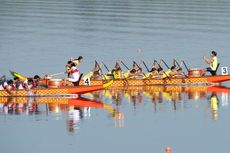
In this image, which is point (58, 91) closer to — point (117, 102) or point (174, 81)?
point (117, 102)

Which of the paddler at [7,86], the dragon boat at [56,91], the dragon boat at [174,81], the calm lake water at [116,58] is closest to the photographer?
the calm lake water at [116,58]

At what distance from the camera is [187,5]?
417 ft

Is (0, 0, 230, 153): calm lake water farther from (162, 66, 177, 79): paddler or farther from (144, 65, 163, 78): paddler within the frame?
A: (144, 65, 163, 78): paddler

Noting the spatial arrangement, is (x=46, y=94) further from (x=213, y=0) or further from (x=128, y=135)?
(x=213, y=0)

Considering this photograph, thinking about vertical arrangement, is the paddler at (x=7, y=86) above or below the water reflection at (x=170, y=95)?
above

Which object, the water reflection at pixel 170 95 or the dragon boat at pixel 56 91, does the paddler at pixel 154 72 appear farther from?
the dragon boat at pixel 56 91

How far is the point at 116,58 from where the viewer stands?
236 ft

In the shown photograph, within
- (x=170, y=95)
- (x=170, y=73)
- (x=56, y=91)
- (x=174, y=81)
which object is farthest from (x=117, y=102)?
(x=170, y=73)

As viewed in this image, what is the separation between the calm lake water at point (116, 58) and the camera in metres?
41.8

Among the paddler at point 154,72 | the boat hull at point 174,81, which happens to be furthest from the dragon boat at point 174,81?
the paddler at point 154,72

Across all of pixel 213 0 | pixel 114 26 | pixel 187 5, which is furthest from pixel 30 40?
pixel 213 0

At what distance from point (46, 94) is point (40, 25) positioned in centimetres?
4593

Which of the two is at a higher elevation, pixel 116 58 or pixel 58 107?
pixel 116 58

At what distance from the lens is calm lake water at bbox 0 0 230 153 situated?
41.8 m
